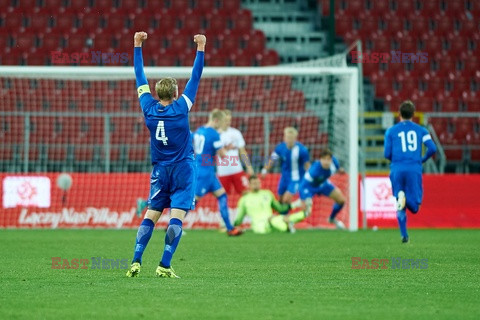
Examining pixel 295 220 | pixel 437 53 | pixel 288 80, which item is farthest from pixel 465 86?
pixel 295 220

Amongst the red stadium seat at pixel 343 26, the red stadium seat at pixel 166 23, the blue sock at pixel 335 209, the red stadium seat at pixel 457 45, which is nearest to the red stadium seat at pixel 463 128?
the red stadium seat at pixel 457 45

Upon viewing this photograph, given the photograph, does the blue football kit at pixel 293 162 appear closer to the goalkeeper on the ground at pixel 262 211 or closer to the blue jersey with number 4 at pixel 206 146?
the goalkeeper on the ground at pixel 262 211

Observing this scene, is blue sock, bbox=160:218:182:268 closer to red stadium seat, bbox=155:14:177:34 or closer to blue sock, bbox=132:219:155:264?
blue sock, bbox=132:219:155:264

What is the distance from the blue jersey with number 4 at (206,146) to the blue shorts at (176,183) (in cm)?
735

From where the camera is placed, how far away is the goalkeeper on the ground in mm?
16453

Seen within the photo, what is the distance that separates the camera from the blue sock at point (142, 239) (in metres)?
8.19

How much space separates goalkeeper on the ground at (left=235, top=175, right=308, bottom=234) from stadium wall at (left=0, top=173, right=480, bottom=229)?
5.27 ft

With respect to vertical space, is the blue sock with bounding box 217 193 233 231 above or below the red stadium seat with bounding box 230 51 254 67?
below

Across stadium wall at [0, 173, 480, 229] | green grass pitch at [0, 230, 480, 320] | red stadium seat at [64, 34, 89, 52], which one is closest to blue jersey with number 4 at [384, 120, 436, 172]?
green grass pitch at [0, 230, 480, 320]

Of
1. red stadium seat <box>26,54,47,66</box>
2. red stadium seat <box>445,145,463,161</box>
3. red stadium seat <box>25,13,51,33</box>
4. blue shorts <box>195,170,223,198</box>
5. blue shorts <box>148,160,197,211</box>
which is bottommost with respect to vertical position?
blue shorts <box>195,170,223,198</box>

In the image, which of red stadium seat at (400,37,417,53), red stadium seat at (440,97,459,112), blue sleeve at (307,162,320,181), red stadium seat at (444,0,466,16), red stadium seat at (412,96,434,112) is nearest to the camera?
blue sleeve at (307,162,320,181)

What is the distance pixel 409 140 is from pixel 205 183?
4.03 metres

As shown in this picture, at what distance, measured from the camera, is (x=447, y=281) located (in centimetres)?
782

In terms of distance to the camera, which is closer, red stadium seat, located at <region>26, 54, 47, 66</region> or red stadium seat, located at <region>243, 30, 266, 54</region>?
red stadium seat, located at <region>26, 54, 47, 66</region>
